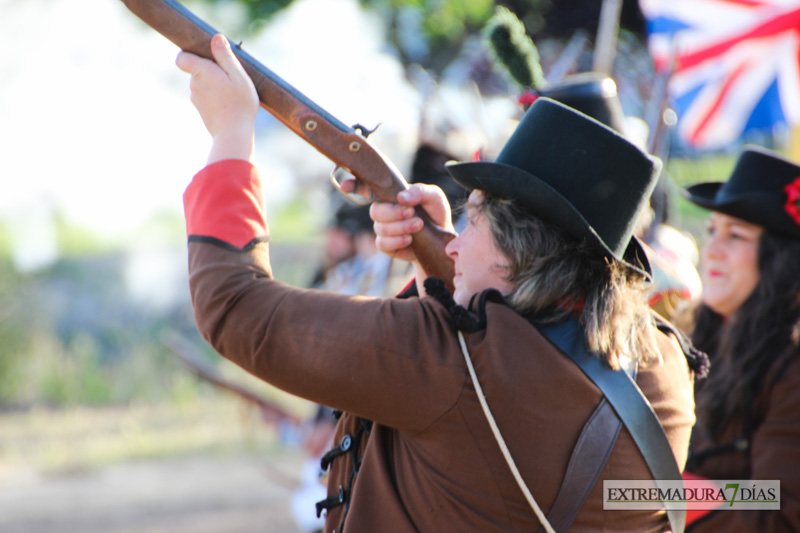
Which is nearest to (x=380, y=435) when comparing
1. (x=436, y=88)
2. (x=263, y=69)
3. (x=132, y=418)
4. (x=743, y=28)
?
(x=263, y=69)

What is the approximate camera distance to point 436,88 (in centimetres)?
560

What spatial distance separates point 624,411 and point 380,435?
0.58 metres

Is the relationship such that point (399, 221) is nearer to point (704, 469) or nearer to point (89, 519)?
point (704, 469)

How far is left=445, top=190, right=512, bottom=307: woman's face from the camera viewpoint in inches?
75.4

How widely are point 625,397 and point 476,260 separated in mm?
492

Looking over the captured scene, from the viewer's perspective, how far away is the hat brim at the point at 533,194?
5.98ft

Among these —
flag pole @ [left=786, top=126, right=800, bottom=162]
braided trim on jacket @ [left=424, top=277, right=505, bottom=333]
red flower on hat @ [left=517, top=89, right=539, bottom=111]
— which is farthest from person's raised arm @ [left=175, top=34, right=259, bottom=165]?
flag pole @ [left=786, top=126, right=800, bottom=162]

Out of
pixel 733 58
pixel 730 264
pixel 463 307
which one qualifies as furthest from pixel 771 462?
pixel 733 58

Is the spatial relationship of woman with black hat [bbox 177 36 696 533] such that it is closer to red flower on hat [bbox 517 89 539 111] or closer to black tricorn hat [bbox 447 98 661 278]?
black tricorn hat [bbox 447 98 661 278]

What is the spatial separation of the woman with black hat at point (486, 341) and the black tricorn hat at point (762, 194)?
5.00 ft

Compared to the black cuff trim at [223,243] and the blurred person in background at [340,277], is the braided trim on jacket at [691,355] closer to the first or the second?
the black cuff trim at [223,243]

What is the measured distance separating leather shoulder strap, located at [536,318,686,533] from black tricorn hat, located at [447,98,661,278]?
0.24 meters

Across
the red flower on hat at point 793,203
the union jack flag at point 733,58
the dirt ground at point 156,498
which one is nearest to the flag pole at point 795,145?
the union jack flag at point 733,58

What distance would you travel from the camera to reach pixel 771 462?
2758 millimetres
